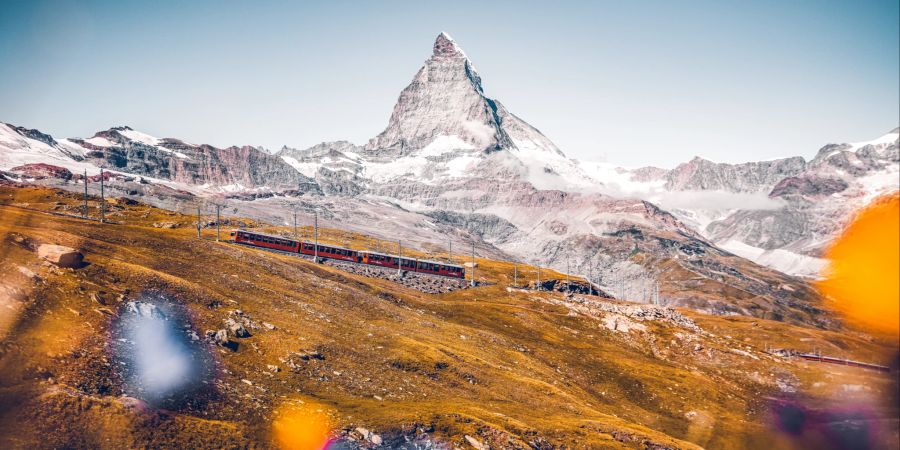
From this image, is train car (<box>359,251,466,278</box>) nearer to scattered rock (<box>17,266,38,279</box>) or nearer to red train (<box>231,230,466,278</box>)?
red train (<box>231,230,466,278</box>)

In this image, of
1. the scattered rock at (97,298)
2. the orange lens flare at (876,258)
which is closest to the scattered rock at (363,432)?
the scattered rock at (97,298)

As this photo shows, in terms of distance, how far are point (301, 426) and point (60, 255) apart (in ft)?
106

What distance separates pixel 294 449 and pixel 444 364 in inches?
1262

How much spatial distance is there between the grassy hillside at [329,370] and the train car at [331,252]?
3032 cm

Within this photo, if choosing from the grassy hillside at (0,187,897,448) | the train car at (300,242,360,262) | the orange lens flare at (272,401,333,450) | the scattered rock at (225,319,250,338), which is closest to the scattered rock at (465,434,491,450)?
the grassy hillside at (0,187,897,448)

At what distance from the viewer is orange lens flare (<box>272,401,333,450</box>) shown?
4116 cm

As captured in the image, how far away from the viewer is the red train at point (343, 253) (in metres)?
142

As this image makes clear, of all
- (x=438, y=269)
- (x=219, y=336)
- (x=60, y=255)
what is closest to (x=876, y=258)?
(x=219, y=336)

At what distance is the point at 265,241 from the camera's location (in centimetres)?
14362

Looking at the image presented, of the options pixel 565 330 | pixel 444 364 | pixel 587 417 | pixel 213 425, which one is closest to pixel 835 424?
pixel 565 330

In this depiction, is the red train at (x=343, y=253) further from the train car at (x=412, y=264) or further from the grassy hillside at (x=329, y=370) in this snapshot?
the grassy hillside at (x=329, y=370)

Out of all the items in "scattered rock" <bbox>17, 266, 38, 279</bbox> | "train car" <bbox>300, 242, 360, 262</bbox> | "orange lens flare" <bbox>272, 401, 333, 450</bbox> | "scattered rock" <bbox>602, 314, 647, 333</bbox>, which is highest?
"scattered rock" <bbox>17, 266, 38, 279</bbox>

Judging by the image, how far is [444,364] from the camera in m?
70.6

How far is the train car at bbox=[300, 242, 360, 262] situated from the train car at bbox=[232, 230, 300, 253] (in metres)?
2.37
